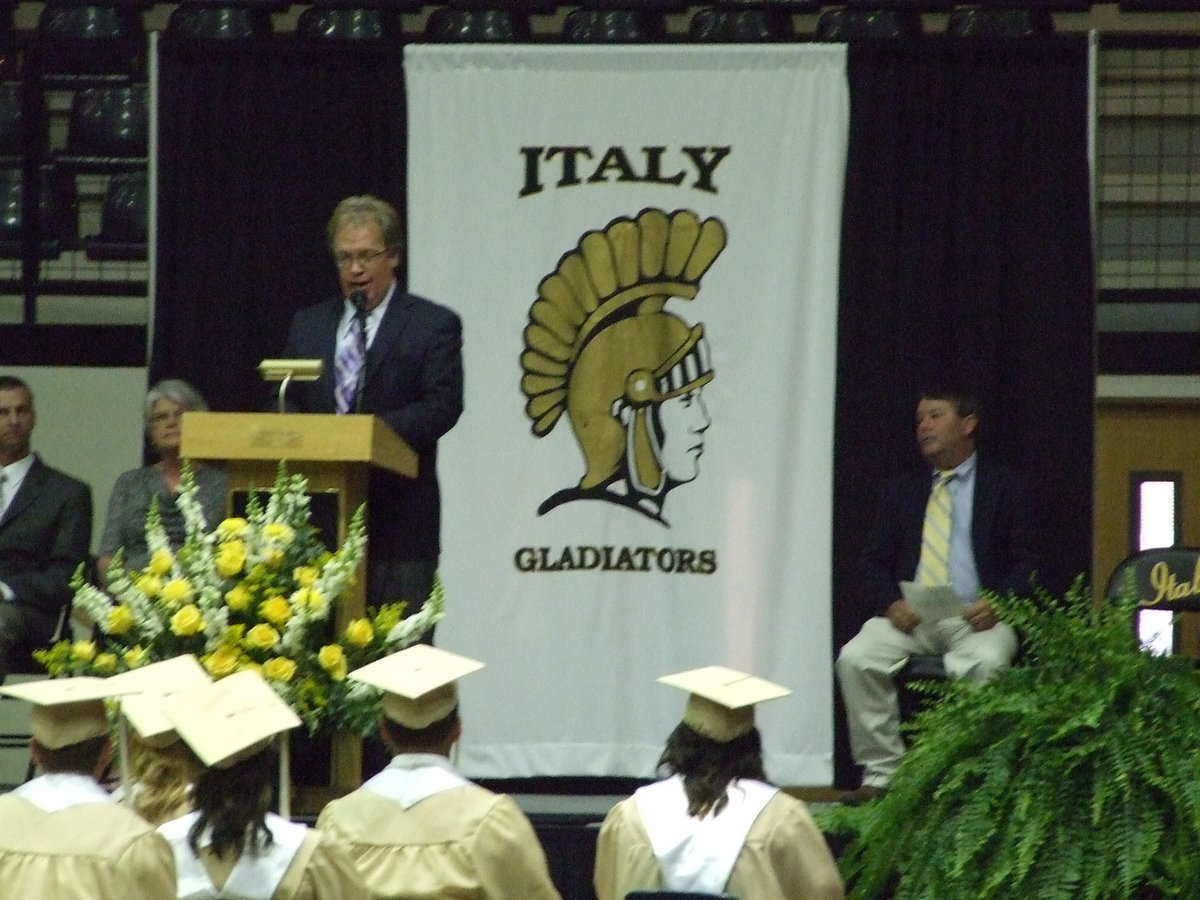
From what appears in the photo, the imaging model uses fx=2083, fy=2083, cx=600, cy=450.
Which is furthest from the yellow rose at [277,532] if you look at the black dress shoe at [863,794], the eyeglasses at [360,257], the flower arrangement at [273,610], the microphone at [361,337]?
the black dress shoe at [863,794]

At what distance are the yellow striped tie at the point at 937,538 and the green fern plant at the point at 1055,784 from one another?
1932mm

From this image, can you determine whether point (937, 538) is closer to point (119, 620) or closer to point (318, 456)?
point (318, 456)

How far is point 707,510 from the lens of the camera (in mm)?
7508

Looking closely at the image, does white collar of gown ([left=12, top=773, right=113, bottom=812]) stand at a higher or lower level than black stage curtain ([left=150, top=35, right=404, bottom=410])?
lower

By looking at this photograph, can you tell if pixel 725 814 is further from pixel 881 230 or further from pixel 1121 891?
pixel 881 230

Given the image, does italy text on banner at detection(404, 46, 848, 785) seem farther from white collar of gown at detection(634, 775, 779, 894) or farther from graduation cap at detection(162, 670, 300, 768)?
graduation cap at detection(162, 670, 300, 768)

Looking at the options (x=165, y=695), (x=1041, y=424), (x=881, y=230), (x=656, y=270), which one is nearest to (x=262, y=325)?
(x=656, y=270)

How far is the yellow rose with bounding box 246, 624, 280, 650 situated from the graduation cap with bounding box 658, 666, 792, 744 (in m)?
1.17

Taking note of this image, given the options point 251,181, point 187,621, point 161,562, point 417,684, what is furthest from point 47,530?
point 417,684

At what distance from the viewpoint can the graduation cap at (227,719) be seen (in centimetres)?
374

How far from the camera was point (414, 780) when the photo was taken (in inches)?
161

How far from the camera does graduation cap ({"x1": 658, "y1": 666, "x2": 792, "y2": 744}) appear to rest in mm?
4418

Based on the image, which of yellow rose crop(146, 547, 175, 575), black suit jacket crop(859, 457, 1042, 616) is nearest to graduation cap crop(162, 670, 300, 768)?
yellow rose crop(146, 547, 175, 575)

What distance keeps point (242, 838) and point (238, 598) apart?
5.11 ft
